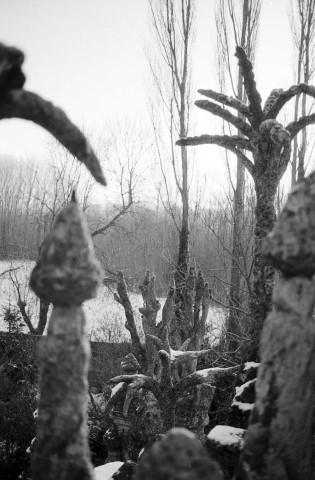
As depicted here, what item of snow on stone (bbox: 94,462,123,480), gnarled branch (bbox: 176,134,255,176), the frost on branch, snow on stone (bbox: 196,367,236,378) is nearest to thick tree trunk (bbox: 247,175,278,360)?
gnarled branch (bbox: 176,134,255,176)

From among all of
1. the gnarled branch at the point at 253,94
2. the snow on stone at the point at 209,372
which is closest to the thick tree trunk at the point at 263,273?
the gnarled branch at the point at 253,94

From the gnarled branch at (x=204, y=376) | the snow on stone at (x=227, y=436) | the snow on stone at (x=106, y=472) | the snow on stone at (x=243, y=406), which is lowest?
the snow on stone at (x=106, y=472)

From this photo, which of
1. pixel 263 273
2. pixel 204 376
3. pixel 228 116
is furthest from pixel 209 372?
pixel 228 116

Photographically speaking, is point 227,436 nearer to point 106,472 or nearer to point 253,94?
point 106,472

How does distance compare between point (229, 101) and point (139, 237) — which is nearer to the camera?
point (229, 101)

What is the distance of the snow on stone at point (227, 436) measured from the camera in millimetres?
1796

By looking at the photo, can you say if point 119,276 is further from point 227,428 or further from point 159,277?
point 159,277

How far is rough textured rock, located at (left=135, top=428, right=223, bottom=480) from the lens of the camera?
90 cm

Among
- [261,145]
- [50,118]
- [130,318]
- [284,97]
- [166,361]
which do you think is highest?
[284,97]

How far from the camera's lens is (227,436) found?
185 centimetres

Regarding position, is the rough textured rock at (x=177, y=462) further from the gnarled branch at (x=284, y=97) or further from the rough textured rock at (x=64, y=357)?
→ the gnarled branch at (x=284, y=97)

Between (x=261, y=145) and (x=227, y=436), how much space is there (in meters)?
2.17

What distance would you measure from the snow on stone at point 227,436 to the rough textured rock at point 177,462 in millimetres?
933

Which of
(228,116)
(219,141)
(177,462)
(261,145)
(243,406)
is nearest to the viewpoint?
(177,462)
